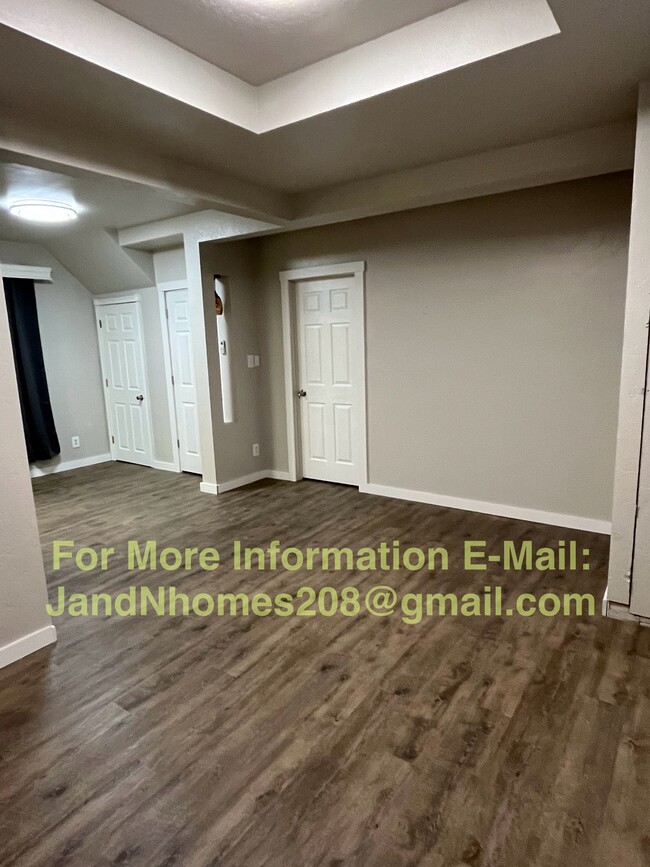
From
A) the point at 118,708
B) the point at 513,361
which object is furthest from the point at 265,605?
the point at 513,361

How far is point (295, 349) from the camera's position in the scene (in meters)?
5.02

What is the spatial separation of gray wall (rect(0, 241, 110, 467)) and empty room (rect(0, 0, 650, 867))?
0.94m

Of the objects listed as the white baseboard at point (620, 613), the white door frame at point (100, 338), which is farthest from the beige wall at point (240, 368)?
the white baseboard at point (620, 613)

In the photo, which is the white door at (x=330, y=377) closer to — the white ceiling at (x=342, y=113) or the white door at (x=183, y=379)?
the white door at (x=183, y=379)

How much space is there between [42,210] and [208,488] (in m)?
2.63

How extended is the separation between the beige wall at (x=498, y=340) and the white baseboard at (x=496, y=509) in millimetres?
44

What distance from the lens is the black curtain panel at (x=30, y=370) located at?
543cm

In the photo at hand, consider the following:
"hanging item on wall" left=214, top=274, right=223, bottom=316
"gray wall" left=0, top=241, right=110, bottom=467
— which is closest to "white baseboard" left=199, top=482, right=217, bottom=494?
"hanging item on wall" left=214, top=274, right=223, bottom=316

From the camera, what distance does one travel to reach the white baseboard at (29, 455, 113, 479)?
19.1ft

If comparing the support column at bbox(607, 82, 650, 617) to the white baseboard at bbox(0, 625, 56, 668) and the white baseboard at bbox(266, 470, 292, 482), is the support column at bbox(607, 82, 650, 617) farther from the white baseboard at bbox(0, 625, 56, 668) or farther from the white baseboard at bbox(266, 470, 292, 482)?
the white baseboard at bbox(266, 470, 292, 482)

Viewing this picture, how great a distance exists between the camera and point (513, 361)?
3.75m

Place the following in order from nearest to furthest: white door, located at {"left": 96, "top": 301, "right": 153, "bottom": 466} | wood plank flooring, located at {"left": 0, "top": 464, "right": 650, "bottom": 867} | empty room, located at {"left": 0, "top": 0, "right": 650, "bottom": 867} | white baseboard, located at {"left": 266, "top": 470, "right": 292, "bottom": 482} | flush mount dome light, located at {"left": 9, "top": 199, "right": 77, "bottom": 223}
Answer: wood plank flooring, located at {"left": 0, "top": 464, "right": 650, "bottom": 867} < empty room, located at {"left": 0, "top": 0, "right": 650, "bottom": 867} < flush mount dome light, located at {"left": 9, "top": 199, "right": 77, "bottom": 223} < white baseboard, located at {"left": 266, "top": 470, "right": 292, "bottom": 482} < white door, located at {"left": 96, "top": 301, "right": 153, "bottom": 466}

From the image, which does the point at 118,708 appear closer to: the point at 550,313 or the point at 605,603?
the point at 605,603

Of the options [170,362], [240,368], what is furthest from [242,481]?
[170,362]
